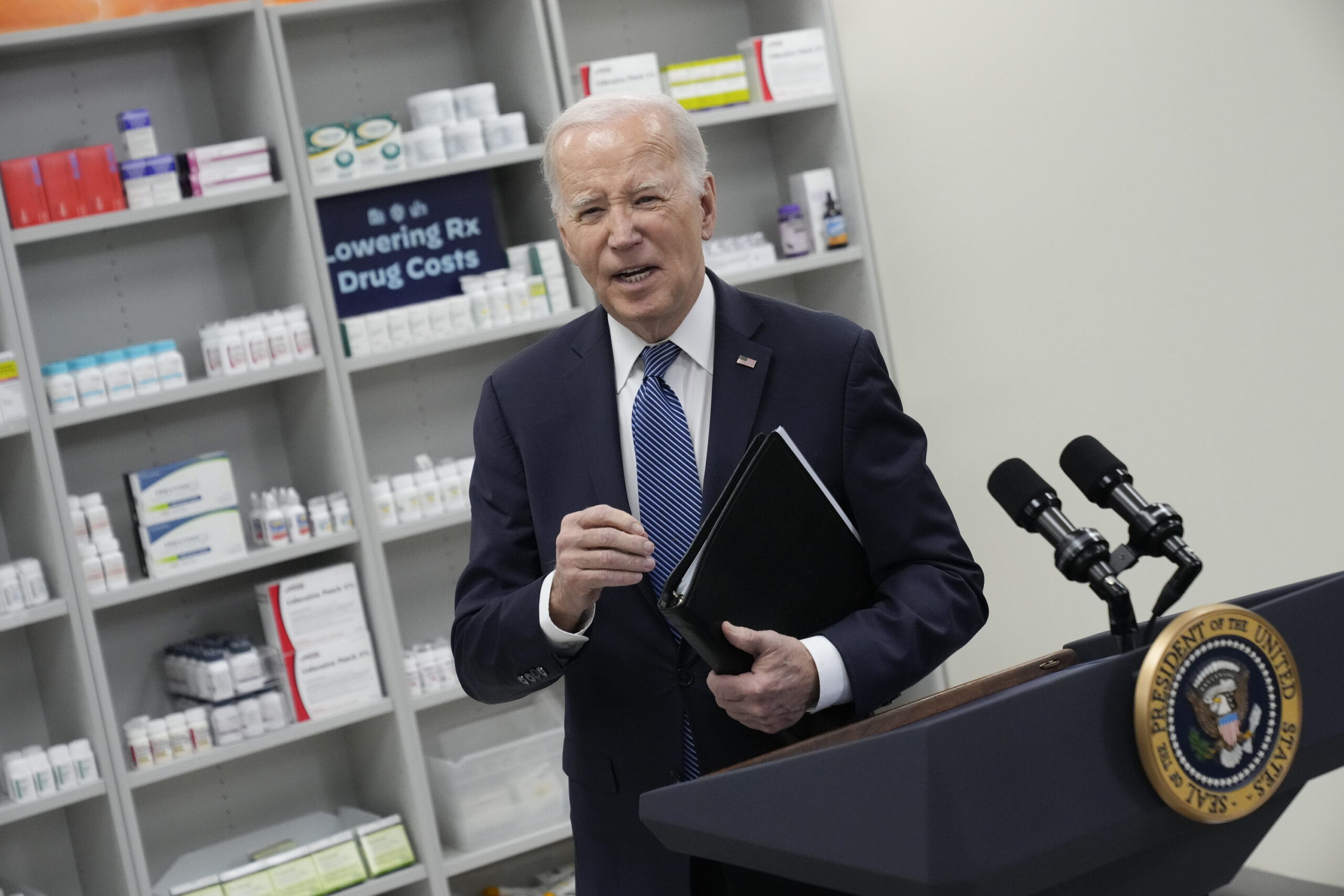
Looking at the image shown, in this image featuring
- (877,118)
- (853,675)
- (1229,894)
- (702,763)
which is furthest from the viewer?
(877,118)

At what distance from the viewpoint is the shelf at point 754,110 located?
390 cm

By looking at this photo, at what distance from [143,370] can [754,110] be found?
1.89 m

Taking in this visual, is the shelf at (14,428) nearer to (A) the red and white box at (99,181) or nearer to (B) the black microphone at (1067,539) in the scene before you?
(A) the red and white box at (99,181)

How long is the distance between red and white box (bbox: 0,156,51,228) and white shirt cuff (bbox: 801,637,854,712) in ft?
8.46

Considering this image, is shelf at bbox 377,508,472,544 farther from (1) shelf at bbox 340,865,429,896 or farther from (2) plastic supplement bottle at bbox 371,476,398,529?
(1) shelf at bbox 340,865,429,896

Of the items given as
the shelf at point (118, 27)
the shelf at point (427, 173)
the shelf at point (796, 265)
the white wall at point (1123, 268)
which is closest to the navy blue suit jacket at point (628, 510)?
the white wall at point (1123, 268)

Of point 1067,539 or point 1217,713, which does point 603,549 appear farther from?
point 1217,713

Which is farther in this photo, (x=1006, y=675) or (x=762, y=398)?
(x=762, y=398)

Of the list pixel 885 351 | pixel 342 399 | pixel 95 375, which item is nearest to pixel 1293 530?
pixel 885 351

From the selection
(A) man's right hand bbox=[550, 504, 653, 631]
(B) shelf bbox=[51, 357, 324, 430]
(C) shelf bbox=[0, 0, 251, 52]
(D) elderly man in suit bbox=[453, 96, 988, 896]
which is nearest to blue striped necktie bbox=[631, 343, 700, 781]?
(D) elderly man in suit bbox=[453, 96, 988, 896]

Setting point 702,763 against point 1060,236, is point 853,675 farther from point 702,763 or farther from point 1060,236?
point 1060,236

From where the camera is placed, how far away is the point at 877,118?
13.5 ft

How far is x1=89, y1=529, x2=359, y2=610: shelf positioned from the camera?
10.5ft

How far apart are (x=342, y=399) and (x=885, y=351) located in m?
1.72
